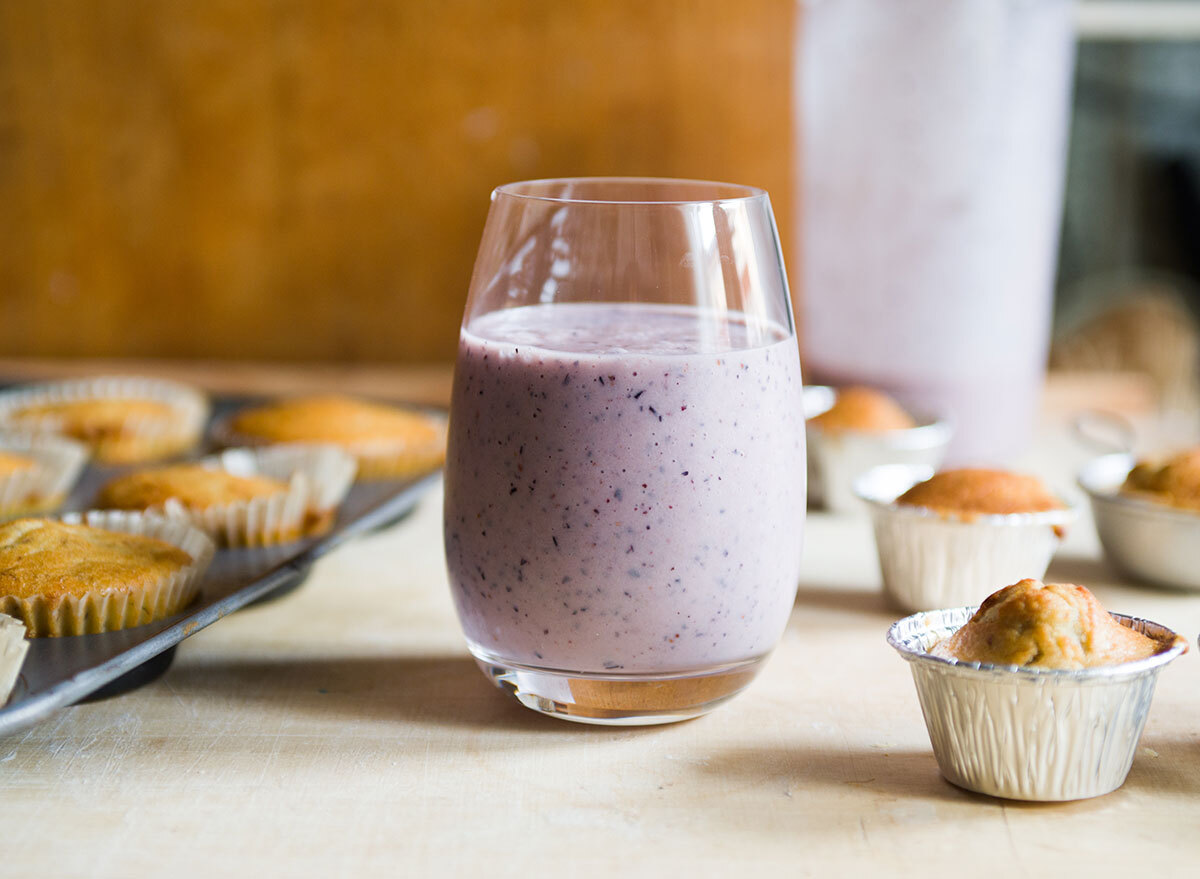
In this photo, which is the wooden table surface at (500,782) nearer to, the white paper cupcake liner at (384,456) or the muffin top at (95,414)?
the white paper cupcake liner at (384,456)

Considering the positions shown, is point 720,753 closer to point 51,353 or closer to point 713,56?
point 713,56

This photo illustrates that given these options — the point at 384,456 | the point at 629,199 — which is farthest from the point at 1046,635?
the point at 384,456

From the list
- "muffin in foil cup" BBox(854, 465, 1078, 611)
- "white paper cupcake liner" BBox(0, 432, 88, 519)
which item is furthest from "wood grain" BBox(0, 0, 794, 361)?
"muffin in foil cup" BBox(854, 465, 1078, 611)

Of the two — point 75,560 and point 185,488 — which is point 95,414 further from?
point 75,560

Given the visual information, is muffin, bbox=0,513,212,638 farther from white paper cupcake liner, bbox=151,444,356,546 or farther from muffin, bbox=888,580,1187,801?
muffin, bbox=888,580,1187,801

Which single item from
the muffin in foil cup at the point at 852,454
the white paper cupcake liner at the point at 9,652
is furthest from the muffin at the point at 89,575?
the muffin in foil cup at the point at 852,454

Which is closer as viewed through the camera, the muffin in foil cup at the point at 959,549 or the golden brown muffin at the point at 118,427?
the muffin in foil cup at the point at 959,549
